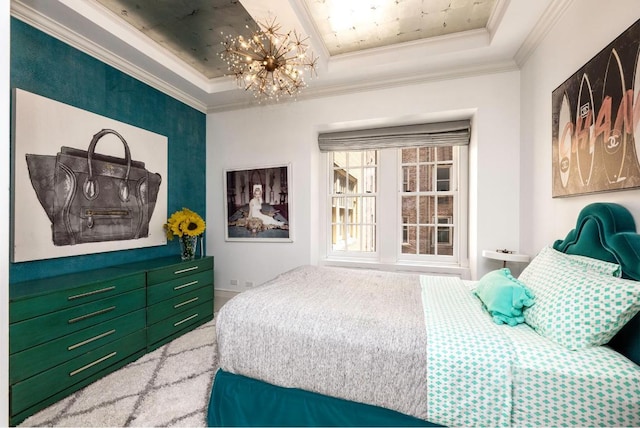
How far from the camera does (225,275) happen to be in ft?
12.0

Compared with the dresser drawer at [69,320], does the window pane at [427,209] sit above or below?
above

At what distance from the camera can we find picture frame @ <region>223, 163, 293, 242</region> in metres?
3.41

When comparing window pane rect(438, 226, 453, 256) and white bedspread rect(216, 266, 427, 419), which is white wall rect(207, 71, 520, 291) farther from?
white bedspread rect(216, 266, 427, 419)

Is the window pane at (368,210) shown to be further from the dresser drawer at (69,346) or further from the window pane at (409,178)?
the dresser drawer at (69,346)

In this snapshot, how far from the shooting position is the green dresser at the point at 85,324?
5.24ft

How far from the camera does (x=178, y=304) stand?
269 centimetres

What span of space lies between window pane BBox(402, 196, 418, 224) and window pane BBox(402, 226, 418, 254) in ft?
0.30

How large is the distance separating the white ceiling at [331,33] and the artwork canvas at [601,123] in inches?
27.4

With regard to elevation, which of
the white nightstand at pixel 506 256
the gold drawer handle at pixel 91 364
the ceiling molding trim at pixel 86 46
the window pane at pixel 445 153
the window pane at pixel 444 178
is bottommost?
the gold drawer handle at pixel 91 364

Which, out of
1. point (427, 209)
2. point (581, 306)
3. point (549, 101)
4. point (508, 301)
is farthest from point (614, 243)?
point (427, 209)

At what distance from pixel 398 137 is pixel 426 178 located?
0.64 metres

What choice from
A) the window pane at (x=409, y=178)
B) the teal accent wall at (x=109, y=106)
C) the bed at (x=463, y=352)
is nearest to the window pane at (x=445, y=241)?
the window pane at (x=409, y=178)

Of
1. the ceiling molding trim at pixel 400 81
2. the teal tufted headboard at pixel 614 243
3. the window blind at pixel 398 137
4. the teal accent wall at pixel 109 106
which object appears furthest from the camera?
the window blind at pixel 398 137

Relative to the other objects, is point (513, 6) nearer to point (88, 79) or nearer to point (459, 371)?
point (459, 371)
